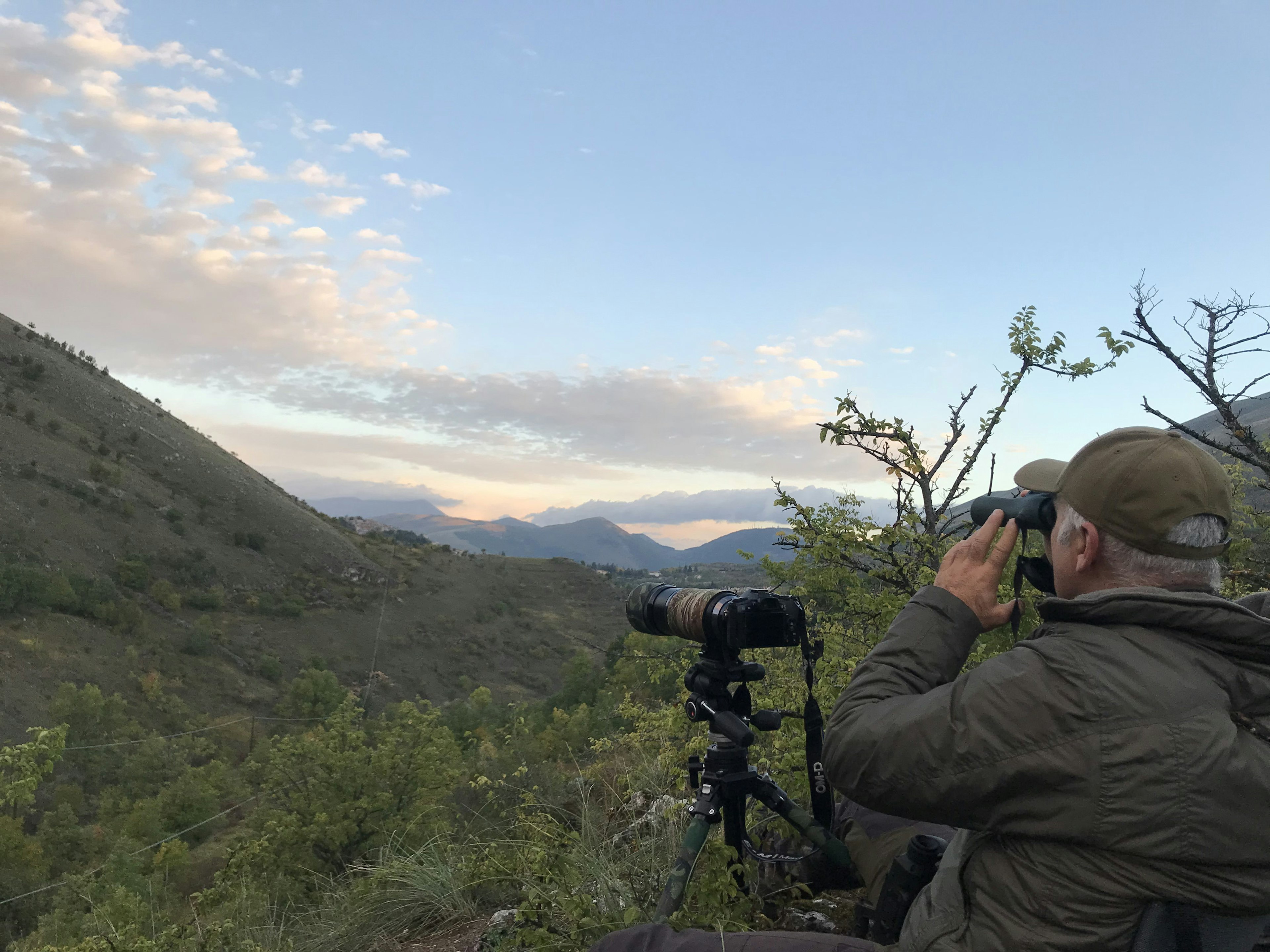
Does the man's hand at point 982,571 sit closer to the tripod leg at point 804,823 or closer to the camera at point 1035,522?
the camera at point 1035,522

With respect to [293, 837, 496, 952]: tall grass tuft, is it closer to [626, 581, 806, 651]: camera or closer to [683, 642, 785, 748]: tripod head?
[683, 642, 785, 748]: tripod head

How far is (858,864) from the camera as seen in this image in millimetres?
2324

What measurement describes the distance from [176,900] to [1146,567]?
17384 mm

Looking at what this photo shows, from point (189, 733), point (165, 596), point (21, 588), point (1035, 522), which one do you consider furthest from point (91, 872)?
point (165, 596)

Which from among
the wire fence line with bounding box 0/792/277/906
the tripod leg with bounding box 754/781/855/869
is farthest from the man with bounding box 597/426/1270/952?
the wire fence line with bounding box 0/792/277/906

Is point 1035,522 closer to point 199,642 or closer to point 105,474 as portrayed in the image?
point 199,642

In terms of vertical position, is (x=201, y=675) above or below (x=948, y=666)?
below

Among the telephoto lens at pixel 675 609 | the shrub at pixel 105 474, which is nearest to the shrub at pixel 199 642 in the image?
the shrub at pixel 105 474

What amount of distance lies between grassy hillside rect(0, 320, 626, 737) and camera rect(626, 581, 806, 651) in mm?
35194

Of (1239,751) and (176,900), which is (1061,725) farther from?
(176,900)

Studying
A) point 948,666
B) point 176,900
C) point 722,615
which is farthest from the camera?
point 176,900

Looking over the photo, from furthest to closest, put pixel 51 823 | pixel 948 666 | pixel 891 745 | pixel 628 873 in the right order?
pixel 51 823
pixel 628 873
pixel 948 666
pixel 891 745

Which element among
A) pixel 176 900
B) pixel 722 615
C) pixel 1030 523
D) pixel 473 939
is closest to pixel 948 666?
pixel 1030 523

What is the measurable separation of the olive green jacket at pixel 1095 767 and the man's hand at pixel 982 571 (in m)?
0.14
